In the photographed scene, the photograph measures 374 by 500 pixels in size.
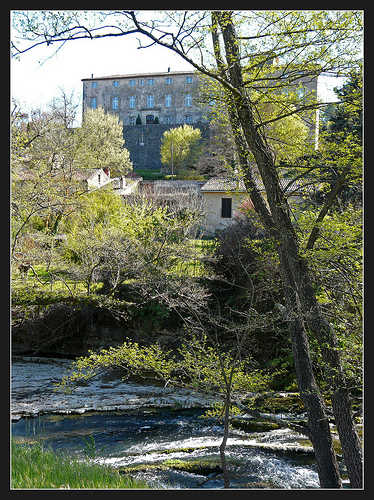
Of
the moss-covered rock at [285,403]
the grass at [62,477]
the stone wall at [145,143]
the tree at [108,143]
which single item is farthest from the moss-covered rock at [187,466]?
the stone wall at [145,143]

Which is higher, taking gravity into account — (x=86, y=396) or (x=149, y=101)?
(x=149, y=101)

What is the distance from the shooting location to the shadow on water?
5.24 meters

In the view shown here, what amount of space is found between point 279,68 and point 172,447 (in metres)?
5.40

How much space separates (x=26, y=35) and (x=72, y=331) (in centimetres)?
755

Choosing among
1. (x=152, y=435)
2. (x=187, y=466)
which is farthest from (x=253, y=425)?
(x=187, y=466)

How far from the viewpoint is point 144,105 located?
44.2 m

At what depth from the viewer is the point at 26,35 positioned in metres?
4.04

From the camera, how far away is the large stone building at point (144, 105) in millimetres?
41125

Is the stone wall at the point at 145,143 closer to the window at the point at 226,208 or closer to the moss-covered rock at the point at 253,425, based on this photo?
the window at the point at 226,208

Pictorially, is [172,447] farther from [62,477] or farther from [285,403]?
[62,477]

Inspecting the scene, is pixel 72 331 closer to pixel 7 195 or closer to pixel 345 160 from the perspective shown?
pixel 7 195

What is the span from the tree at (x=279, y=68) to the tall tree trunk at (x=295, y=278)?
0.01 m

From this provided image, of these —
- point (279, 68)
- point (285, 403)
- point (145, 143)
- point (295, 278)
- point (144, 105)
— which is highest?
point (144, 105)

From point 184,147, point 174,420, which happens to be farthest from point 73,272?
point 184,147
